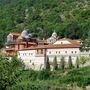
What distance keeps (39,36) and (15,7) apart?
124 feet

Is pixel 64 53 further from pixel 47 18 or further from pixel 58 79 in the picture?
pixel 47 18

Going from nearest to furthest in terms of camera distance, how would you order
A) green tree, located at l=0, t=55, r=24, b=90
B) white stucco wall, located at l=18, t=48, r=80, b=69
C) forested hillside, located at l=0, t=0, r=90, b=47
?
green tree, located at l=0, t=55, r=24, b=90 < white stucco wall, located at l=18, t=48, r=80, b=69 < forested hillside, located at l=0, t=0, r=90, b=47

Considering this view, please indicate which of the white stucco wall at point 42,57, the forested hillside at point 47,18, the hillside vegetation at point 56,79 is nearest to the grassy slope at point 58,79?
the hillside vegetation at point 56,79

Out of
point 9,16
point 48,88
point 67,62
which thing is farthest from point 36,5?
point 48,88

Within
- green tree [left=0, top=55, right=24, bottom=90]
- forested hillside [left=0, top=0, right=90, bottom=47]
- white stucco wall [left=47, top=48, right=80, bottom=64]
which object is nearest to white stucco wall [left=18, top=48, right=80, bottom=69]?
white stucco wall [left=47, top=48, right=80, bottom=64]

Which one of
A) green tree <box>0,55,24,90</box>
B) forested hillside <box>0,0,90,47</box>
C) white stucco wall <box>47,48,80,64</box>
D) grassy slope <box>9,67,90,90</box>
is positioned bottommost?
grassy slope <box>9,67,90,90</box>

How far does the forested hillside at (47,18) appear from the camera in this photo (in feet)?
289

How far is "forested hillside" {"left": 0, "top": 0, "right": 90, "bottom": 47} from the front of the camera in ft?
289

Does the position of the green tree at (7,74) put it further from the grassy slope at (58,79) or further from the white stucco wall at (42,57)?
the white stucco wall at (42,57)

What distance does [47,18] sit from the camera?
10538 cm

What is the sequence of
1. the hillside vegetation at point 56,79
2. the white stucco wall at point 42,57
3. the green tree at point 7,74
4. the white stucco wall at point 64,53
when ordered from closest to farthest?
1. the green tree at point 7,74
2. the hillside vegetation at point 56,79
3. the white stucco wall at point 64,53
4. the white stucco wall at point 42,57

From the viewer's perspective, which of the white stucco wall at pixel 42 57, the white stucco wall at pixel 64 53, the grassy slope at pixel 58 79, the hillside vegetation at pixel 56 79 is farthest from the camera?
the white stucco wall at pixel 42 57

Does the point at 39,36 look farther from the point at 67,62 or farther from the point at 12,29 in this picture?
the point at 67,62

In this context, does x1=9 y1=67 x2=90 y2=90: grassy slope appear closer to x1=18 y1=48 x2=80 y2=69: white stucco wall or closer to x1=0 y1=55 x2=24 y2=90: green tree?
x1=18 y1=48 x2=80 y2=69: white stucco wall
